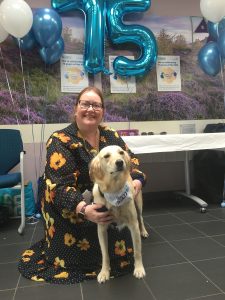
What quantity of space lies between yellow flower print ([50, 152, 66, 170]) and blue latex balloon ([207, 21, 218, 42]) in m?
2.81

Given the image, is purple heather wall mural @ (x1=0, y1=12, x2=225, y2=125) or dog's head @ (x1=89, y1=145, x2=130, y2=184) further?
purple heather wall mural @ (x1=0, y1=12, x2=225, y2=125)

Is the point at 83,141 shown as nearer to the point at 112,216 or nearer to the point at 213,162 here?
the point at 112,216

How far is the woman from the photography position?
5.24 feet

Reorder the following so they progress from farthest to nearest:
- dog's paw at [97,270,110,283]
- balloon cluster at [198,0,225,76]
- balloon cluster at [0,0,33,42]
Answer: balloon cluster at [198,0,225,76] < balloon cluster at [0,0,33,42] < dog's paw at [97,270,110,283]

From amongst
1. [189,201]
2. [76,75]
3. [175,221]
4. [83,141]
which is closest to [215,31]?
[76,75]

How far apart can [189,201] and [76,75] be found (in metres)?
2.00

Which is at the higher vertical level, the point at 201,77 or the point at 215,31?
the point at 215,31

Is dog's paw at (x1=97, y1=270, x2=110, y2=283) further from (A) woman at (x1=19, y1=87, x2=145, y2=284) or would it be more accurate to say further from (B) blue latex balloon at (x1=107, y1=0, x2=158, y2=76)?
(B) blue latex balloon at (x1=107, y1=0, x2=158, y2=76)

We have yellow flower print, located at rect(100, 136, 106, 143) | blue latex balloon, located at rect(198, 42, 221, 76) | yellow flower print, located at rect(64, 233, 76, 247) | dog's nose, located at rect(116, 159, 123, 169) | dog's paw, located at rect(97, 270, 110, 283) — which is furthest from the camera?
blue latex balloon, located at rect(198, 42, 221, 76)

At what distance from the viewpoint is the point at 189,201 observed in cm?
326

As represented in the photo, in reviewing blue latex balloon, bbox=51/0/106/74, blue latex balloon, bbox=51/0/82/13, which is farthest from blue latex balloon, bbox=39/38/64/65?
blue latex balloon, bbox=51/0/82/13

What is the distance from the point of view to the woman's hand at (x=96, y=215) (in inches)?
56.5

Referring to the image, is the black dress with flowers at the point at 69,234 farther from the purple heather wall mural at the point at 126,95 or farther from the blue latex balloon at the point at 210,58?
the blue latex balloon at the point at 210,58

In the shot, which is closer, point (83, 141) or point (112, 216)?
point (112, 216)
